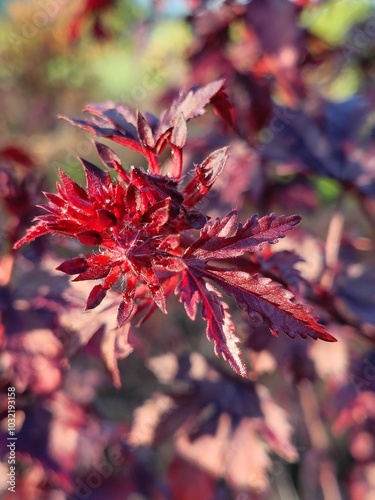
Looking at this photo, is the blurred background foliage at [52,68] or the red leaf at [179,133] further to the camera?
the blurred background foliage at [52,68]

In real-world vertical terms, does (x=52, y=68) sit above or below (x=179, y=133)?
below

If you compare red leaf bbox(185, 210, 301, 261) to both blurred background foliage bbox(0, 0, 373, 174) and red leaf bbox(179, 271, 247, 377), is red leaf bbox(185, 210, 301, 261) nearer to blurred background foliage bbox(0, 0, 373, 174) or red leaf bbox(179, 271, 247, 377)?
red leaf bbox(179, 271, 247, 377)

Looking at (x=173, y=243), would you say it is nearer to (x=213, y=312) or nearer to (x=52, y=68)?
(x=213, y=312)

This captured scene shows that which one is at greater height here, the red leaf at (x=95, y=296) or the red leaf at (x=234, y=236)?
the red leaf at (x=234, y=236)

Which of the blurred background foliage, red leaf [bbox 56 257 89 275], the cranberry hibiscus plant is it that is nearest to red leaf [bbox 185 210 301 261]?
the cranberry hibiscus plant

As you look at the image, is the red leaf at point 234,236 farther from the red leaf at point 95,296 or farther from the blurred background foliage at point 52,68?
the blurred background foliage at point 52,68

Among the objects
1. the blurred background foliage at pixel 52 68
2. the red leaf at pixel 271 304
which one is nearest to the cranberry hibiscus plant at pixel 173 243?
the red leaf at pixel 271 304

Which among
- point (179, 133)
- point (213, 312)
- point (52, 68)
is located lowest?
point (52, 68)

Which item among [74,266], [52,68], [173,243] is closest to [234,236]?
[173,243]
